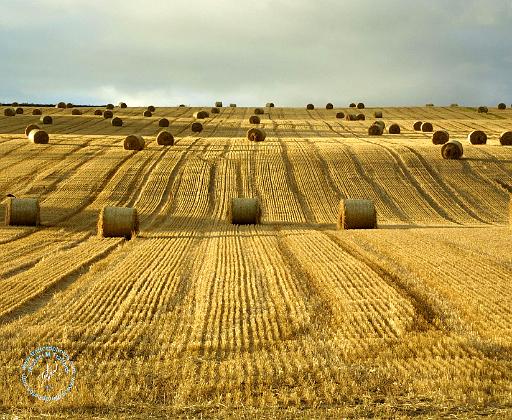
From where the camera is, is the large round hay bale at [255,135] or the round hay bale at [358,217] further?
the large round hay bale at [255,135]

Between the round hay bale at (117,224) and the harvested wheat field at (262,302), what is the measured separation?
0.11 meters

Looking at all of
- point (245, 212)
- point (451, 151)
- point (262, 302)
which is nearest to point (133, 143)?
point (245, 212)

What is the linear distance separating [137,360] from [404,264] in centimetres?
855

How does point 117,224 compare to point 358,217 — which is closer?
point 117,224

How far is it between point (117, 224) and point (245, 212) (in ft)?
19.5

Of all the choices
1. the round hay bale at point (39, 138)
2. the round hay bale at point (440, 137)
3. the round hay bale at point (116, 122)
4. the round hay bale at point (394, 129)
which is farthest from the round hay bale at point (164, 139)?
the round hay bale at point (394, 129)

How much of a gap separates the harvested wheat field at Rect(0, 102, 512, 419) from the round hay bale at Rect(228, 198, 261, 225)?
15 cm

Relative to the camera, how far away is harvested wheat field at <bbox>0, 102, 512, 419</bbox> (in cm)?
800

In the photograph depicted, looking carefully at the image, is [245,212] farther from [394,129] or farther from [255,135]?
[394,129]

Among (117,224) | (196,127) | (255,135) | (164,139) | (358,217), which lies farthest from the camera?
(196,127)

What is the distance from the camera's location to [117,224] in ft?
76.8

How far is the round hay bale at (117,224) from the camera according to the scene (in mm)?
23375

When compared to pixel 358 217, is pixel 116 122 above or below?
above

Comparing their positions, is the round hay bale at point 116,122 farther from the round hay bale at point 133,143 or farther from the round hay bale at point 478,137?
the round hay bale at point 478,137
